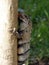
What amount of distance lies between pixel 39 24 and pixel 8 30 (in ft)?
5.61

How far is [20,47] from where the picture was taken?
146 cm

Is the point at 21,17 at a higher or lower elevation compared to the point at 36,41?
higher

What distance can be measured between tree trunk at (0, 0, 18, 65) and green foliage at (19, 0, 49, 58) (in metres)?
1.50

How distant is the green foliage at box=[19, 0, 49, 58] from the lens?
9.34 feet

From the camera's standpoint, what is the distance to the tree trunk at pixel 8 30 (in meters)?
1.28

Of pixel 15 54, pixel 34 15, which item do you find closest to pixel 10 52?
pixel 15 54

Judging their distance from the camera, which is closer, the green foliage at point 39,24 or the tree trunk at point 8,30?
the tree trunk at point 8,30

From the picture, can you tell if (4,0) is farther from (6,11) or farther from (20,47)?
(20,47)

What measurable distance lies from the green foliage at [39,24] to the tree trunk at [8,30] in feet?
4.93

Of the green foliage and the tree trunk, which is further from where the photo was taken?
the green foliage

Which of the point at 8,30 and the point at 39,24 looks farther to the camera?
the point at 39,24

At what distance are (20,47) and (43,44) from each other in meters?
1.46

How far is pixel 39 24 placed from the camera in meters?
2.99

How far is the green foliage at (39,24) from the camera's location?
9.34 ft
